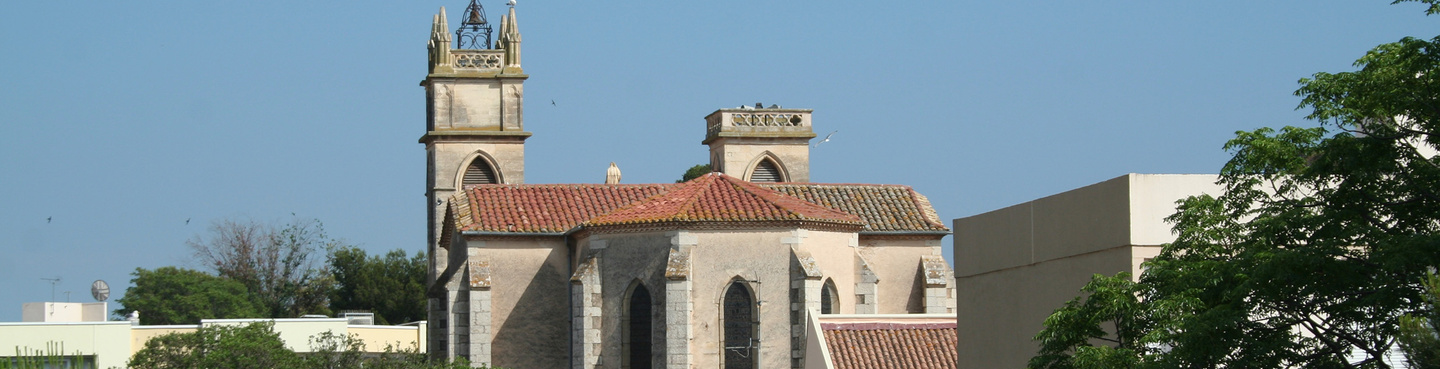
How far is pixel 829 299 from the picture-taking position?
37438 mm

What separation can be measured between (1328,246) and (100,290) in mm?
42599

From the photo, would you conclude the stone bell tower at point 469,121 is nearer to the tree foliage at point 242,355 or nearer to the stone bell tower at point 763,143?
the stone bell tower at point 763,143

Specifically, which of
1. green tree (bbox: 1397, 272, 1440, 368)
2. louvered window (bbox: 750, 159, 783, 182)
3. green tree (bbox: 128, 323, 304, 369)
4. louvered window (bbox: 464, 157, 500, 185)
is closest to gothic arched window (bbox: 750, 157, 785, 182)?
louvered window (bbox: 750, 159, 783, 182)

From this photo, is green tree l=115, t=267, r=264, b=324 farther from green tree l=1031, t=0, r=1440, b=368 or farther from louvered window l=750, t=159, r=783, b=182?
green tree l=1031, t=0, r=1440, b=368

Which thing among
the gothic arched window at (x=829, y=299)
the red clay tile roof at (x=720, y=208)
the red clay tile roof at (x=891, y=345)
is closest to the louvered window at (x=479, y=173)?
the red clay tile roof at (x=720, y=208)

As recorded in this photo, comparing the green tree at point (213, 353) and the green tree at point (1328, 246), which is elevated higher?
the green tree at point (1328, 246)

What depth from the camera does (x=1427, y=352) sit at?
12320 mm

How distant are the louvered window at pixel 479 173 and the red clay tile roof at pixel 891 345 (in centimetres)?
2255

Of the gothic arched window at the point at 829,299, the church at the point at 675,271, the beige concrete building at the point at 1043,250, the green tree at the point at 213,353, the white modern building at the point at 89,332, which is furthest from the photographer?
the white modern building at the point at 89,332

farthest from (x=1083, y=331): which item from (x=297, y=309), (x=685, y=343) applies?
(x=297, y=309)

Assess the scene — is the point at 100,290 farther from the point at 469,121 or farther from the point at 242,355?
the point at 242,355

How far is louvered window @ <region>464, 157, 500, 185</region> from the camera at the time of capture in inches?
2142

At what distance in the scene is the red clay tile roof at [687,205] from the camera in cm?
3625

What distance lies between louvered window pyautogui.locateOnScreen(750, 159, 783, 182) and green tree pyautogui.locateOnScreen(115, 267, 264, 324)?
28.3 metres
